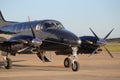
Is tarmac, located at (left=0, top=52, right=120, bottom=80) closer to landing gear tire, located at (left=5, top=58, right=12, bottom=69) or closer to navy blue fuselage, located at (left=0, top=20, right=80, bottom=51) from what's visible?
landing gear tire, located at (left=5, top=58, right=12, bottom=69)

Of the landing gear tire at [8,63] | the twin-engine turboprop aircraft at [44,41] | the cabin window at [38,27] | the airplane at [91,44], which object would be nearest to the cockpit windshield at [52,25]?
the twin-engine turboprop aircraft at [44,41]

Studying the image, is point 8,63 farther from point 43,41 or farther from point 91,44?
point 91,44

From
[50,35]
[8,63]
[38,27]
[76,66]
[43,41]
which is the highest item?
[38,27]

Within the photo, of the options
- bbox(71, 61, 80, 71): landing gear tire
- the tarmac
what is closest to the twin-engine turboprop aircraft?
bbox(71, 61, 80, 71): landing gear tire

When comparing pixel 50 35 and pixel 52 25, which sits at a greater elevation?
pixel 52 25

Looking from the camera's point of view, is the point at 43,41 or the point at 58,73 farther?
the point at 43,41

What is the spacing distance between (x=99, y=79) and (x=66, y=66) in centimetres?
881

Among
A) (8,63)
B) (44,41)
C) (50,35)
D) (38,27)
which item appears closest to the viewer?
(50,35)

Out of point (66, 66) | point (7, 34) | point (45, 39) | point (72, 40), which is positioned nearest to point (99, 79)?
point (72, 40)

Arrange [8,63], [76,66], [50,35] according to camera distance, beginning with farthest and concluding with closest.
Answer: [8,63] < [50,35] < [76,66]

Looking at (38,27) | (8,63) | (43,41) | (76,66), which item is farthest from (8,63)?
(76,66)

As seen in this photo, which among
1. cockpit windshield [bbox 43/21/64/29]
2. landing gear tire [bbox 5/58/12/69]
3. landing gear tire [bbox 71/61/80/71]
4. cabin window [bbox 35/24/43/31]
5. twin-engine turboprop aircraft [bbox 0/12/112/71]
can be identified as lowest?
landing gear tire [bbox 5/58/12/69]

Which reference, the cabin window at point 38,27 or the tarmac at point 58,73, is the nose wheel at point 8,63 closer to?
the tarmac at point 58,73

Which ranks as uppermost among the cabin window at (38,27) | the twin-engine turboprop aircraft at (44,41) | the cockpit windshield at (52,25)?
the cockpit windshield at (52,25)
